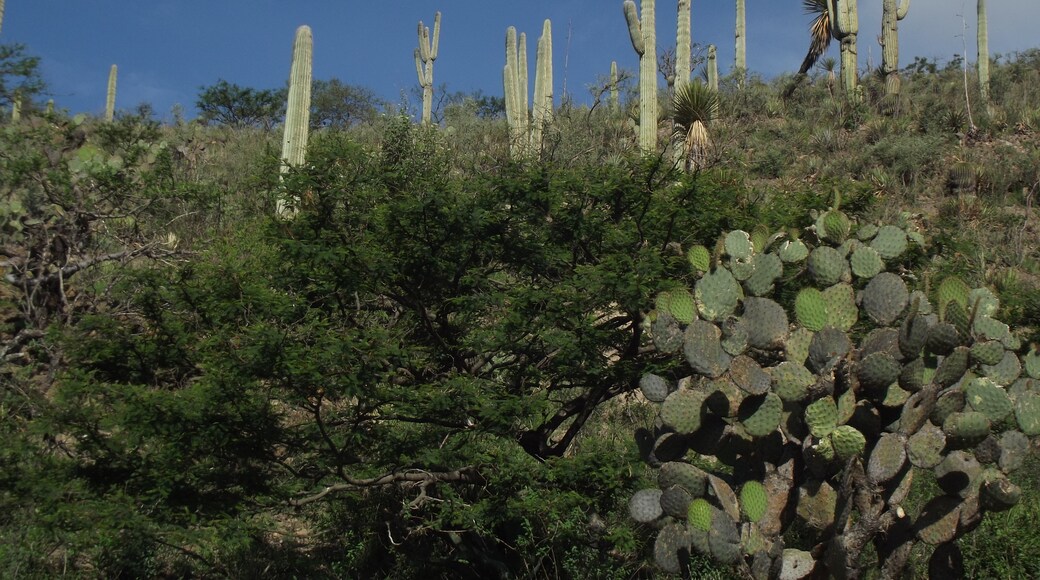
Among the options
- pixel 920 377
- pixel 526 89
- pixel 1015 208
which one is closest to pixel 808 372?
pixel 920 377

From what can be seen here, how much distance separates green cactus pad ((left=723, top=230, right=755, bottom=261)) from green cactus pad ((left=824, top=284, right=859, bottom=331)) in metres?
0.50

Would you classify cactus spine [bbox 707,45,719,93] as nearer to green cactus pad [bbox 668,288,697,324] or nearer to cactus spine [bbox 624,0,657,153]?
cactus spine [bbox 624,0,657,153]

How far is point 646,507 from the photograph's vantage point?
5.36 m

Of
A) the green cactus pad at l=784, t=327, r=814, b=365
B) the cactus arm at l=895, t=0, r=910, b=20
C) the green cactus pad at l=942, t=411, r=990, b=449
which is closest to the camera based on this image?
the green cactus pad at l=942, t=411, r=990, b=449

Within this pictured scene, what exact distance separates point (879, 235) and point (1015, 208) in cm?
1317

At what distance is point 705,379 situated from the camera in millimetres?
5387

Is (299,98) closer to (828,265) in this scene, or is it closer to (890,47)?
(828,265)

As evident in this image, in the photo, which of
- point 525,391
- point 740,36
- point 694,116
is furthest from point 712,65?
point 525,391

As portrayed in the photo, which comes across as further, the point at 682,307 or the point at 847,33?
the point at 847,33

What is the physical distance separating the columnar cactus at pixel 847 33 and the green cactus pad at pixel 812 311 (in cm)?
1814

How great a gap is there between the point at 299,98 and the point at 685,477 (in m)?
11.1

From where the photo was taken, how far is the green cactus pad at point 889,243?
5566 mm

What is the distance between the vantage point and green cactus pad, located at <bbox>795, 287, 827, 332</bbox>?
509cm

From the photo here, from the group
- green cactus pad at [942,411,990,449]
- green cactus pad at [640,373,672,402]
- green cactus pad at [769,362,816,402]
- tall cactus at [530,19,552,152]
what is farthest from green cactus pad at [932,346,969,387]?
tall cactus at [530,19,552,152]
